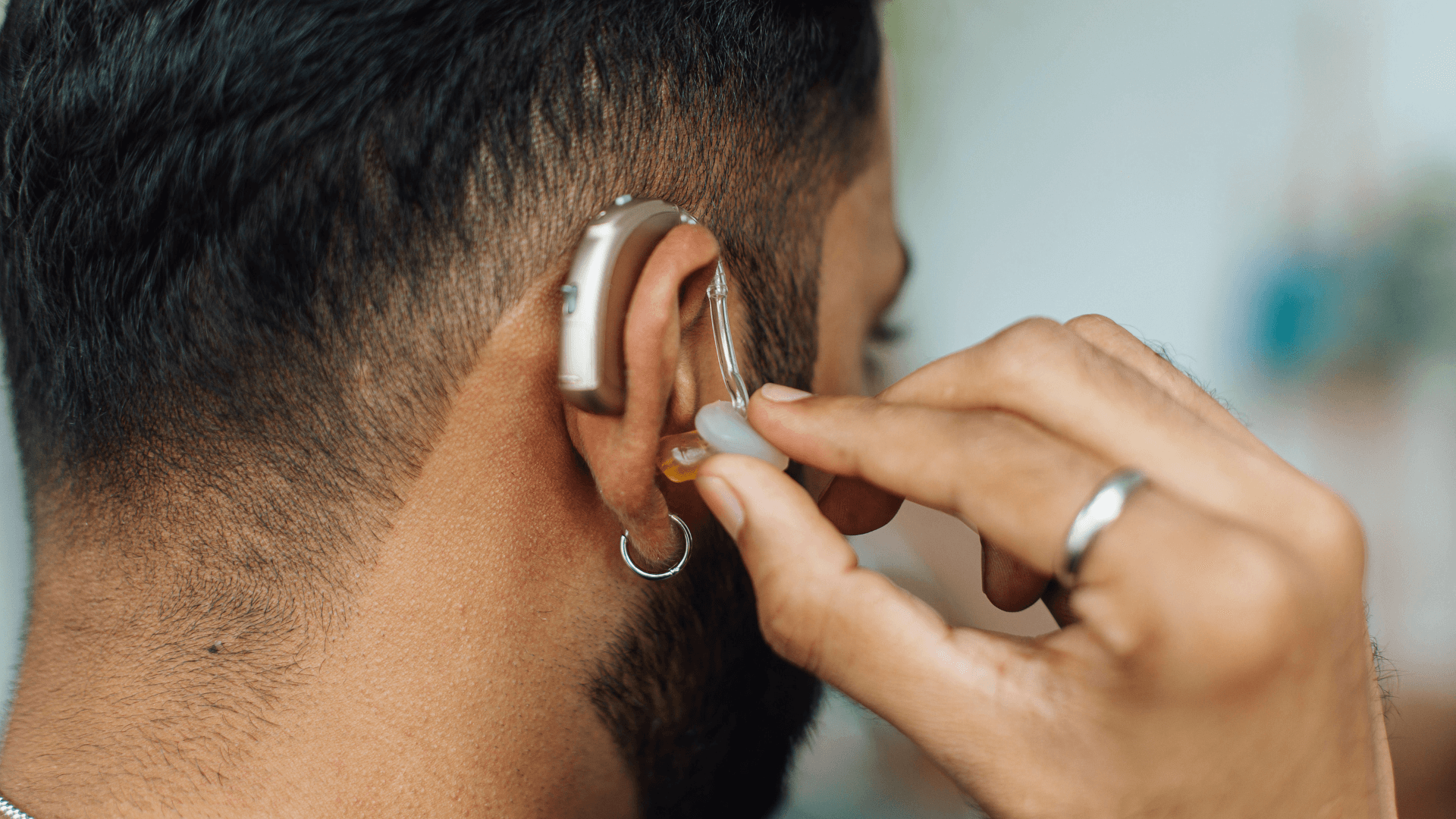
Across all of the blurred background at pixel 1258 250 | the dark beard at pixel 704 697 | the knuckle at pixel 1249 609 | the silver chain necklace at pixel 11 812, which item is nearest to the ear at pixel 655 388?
the dark beard at pixel 704 697

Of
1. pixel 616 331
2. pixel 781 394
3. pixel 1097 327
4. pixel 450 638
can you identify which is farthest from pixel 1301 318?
pixel 450 638

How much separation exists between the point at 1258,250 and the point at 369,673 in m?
2.66

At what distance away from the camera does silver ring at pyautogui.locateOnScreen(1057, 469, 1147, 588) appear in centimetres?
46

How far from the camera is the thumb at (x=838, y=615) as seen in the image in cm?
52

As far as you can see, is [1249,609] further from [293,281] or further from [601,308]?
[293,281]

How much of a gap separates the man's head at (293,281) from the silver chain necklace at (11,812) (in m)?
0.08

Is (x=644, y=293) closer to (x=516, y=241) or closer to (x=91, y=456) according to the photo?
(x=516, y=241)

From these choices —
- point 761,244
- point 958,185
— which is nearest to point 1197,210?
point 958,185

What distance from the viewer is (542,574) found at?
69 centimetres

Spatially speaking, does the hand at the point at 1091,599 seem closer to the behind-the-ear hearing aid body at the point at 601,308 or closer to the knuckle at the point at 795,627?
the knuckle at the point at 795,627

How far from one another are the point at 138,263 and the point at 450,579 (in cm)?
36

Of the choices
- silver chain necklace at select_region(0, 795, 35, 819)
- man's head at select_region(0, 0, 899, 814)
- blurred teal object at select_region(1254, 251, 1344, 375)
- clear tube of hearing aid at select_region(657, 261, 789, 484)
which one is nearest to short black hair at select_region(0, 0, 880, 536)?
man's head at select_region(0, 0, 899, 814)

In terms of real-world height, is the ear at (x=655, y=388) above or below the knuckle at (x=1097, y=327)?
below

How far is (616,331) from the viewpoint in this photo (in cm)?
60
